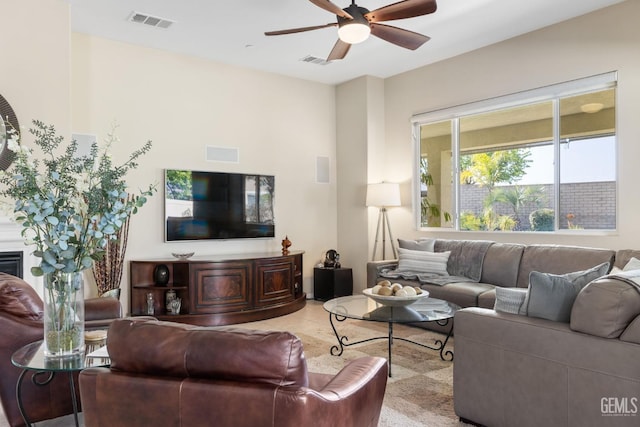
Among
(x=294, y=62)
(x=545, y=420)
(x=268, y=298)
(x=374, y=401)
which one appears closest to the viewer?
(x=374, y=401)

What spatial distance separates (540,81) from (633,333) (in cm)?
374

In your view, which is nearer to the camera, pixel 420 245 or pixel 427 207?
pixel 420 245

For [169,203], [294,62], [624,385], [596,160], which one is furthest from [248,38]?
[624,385]

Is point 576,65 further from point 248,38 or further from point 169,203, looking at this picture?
point 169,203

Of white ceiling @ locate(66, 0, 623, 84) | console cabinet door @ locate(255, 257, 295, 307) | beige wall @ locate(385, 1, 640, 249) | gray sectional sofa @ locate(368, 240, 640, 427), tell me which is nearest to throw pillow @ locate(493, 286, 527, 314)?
gray sectional sofa @ locate(368, 240, 640, 427)

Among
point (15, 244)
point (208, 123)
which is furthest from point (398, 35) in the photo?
point (15, 244)

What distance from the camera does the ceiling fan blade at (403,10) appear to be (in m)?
3.45

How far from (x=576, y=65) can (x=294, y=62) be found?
3277 millimetres

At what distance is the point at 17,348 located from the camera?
2387 mm

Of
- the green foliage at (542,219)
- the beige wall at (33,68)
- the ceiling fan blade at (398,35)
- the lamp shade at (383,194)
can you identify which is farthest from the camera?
the lamp shade at (383,194)

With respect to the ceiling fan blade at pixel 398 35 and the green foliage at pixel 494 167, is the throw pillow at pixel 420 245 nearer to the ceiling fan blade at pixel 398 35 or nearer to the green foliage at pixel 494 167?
the green foliage at pixel 494 167

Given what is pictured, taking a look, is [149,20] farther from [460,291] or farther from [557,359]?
[557,359]

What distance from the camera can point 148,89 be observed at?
5.48m

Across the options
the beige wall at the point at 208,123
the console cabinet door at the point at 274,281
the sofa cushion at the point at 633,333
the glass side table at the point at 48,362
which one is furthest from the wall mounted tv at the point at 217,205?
the sofa cushion at the point at 633,333
